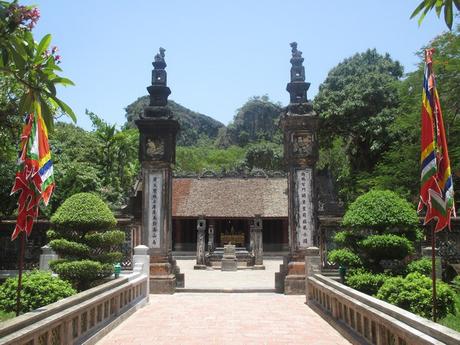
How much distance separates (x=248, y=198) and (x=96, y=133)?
Answer: 11244 millimetres

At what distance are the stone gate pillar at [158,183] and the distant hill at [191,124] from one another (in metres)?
56.9

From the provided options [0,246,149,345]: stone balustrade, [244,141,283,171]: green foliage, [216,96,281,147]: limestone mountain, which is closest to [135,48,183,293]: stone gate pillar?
[0,246,149,345]: stone balustrade

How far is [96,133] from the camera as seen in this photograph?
31328 mm

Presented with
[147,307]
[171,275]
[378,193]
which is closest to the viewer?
[378,193]

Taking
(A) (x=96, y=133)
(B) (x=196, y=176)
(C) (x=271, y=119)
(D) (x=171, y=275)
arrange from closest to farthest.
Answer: (D) (x=171, y=275), (A) (x=96, y=133), (B) (x=196, y=176), (C) (x=271, y=119)

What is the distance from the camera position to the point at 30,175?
20.3ft

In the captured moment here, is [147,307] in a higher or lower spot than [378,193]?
lower

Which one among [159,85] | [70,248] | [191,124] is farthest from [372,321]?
[191,124]

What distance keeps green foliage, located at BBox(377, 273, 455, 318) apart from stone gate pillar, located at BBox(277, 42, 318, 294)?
559 centimetres

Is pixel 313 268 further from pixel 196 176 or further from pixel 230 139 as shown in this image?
pixel 230 139

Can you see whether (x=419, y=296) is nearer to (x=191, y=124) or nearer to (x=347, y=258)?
(x=347, y=258)

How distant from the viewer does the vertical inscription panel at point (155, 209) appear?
13.0 m

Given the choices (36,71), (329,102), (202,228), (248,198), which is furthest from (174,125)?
(248,198)

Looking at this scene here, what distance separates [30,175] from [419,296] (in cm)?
571
